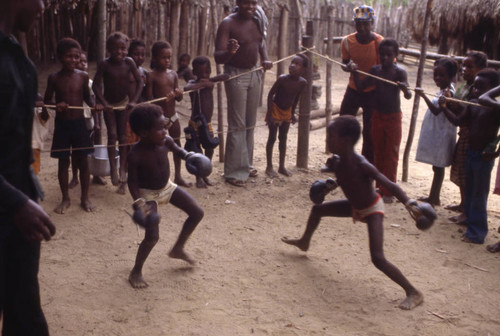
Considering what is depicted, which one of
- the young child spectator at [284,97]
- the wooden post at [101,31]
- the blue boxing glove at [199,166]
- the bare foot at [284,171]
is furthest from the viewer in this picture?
the bare foot at [284,171]

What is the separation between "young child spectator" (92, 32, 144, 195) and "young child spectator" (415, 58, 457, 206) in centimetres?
286

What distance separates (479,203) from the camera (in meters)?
4.46

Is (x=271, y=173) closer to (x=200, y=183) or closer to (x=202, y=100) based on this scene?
(x=200, y=183)

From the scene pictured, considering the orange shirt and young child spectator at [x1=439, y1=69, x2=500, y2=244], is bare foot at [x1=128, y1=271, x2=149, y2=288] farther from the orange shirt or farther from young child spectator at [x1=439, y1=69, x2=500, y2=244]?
the orange shirt

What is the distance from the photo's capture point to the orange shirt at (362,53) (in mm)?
5647

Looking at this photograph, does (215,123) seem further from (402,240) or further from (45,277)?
(45,277)

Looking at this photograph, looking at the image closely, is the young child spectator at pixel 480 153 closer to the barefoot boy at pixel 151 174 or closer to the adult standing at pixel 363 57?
the adult standing at pixel 363 57

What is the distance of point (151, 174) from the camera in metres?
3.55

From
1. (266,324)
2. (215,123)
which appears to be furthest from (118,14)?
(266,324)

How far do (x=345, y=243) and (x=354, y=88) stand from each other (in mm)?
2051

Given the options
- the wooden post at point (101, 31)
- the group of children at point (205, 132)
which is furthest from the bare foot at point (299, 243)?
the wooden post at point (101, 31)

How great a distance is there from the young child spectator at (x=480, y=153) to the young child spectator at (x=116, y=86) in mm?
3158

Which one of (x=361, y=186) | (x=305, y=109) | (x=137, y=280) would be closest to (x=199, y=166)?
(x=137, y=280)

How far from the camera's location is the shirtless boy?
457 cm
